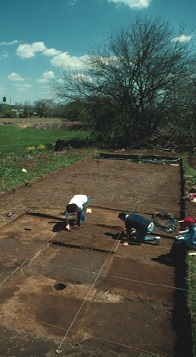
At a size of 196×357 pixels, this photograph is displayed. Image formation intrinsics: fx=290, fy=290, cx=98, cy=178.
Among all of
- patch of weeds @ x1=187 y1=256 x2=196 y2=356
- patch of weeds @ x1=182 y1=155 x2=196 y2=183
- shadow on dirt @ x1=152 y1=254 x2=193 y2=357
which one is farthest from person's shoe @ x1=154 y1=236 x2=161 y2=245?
patch of weeds @ x1=182 y1=155 x2=196 y2=183

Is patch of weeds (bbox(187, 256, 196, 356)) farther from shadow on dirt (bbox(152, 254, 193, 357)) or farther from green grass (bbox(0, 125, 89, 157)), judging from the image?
green grass (bbox(0, 125, 89, 157))

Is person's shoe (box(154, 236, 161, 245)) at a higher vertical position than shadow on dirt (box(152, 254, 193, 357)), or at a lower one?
higher

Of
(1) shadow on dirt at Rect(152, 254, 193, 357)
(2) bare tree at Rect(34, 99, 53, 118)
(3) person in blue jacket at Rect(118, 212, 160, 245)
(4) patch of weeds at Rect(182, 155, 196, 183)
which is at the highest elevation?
(2) bare tree at Rect(34, 99, 53, 118)

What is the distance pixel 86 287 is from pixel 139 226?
2.04 m

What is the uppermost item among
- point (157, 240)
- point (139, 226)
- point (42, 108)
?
point (42, 108)

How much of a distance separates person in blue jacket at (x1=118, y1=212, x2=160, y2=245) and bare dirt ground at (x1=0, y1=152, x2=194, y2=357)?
0.17 m

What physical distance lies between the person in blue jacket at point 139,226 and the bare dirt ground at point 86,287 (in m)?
0.17

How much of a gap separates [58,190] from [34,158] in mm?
6825

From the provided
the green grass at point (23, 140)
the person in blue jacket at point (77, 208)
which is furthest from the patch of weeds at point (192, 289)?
the green grass at point (23, 140)

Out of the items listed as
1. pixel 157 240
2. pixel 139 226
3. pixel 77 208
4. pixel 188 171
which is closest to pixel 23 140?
pixel 188 171

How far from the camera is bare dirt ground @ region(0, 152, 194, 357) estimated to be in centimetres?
382

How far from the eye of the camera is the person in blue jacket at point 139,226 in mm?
6463

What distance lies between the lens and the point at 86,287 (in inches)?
197

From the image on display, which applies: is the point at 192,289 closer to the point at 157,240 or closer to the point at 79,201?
the point at 157,240
